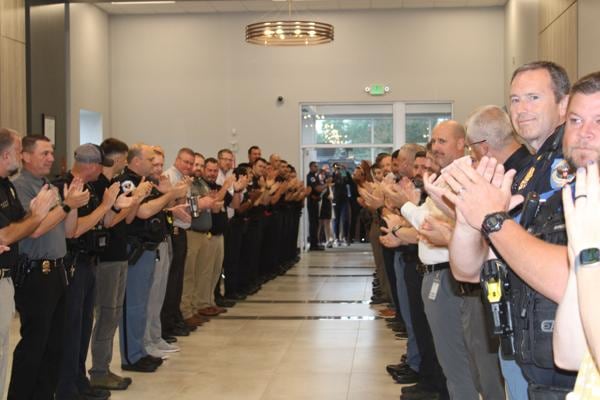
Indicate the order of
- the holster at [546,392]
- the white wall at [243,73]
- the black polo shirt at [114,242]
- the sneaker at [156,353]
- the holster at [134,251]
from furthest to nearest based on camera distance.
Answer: the white wall at [243,73] < the sneaker at [156,353] < the holster at [134,251] < the black polo shirt at [114,242] < the holster at [546,392]

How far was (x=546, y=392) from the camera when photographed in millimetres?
2396

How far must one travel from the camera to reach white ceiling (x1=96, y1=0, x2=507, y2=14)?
639 inches

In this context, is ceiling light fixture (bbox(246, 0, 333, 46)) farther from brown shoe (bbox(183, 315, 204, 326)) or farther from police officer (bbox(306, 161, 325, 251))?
brown shoe (bbox(183, 315, 204, 326))

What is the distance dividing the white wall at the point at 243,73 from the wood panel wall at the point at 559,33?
4.41 meters

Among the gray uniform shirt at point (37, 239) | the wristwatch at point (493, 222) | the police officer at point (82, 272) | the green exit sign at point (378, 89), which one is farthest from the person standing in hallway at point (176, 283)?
the green exit sign at point (378, 89)

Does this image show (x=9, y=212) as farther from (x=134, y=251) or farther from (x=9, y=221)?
(x=134, y=251)

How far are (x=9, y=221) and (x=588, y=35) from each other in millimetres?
7382

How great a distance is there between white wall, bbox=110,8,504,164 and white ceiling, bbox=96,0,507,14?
225 mm

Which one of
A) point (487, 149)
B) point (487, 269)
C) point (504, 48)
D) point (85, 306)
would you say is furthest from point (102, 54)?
point (487, 269)

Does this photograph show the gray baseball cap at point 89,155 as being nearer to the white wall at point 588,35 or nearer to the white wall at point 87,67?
the white wall at point 588,35

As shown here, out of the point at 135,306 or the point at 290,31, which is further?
the point at 290,31

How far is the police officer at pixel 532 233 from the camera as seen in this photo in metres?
2.07

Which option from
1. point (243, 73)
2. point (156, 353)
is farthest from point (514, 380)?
point (243, 73)

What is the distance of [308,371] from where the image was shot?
659 centimetres
